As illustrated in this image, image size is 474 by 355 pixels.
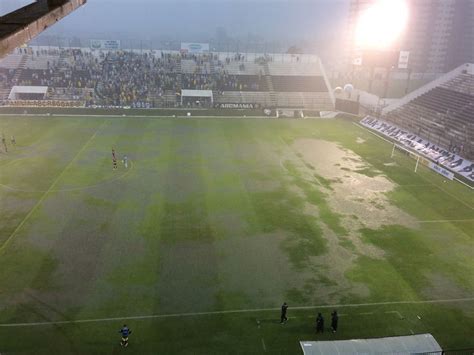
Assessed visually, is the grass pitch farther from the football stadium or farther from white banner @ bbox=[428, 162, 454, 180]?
white banner @ bbox=[428, 162, 454, 180]

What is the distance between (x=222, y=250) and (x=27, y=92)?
5734cm

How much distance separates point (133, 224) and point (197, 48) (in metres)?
64.5

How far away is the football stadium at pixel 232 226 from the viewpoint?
Answer: 54.8ft

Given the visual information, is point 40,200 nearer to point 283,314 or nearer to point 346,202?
point 283,314

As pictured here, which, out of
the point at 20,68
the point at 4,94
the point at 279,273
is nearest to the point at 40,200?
the point at 279,273

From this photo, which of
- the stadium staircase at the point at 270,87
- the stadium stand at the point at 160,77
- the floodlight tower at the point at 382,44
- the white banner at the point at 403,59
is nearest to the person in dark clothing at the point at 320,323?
the stadium stand at the point at 160,77

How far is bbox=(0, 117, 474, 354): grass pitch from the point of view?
17062 millimetres

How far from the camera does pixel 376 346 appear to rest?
49.6 feet

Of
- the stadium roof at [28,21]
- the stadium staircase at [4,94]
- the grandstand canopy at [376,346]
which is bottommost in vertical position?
the grandstand canopy at [376,346]

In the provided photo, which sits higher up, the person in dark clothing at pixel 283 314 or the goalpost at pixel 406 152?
the goalpost at pixel 406 152

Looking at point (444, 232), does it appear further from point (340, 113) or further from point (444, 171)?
point (340, 113)

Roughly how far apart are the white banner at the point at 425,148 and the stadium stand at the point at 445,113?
1.48 meters

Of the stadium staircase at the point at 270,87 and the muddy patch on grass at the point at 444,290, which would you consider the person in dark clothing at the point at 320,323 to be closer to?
the muddy patch on grass at the point at 444,290

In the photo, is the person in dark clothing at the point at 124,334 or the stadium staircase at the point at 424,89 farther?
the stadium staircase at the point at 424,89
